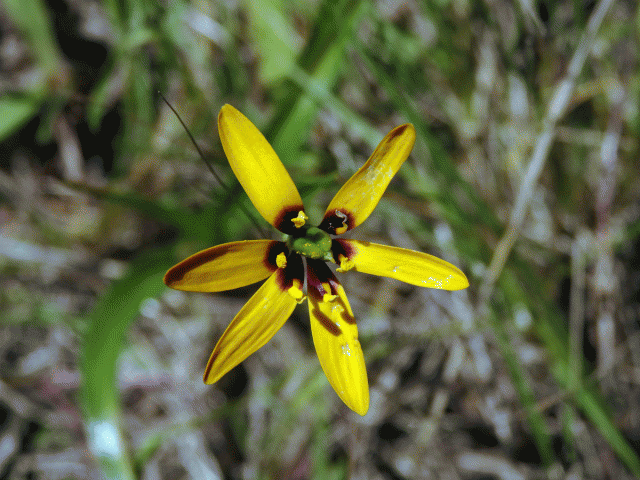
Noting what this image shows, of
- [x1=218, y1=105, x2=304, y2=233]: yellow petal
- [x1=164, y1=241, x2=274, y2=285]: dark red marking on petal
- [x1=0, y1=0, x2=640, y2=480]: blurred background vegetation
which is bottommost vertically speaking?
[x1=0, y1=0, x2=640, y2=480]: blurred background vegetation

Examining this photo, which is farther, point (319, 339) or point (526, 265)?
point (526, 265)

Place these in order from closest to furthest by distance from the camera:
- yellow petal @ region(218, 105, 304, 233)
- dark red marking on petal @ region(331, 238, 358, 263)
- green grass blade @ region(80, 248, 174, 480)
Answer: yellow petal @ region(218, 105, 304, 233) < dark red marking on petal @ region(331, 238, 358, 263) < green grass blade @ region(80, 248, 174, 480)

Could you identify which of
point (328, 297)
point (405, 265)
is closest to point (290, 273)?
point (328, 297)

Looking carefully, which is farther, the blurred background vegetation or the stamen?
the blurred background vegetation

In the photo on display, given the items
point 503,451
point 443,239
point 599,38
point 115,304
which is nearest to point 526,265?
point 443,239

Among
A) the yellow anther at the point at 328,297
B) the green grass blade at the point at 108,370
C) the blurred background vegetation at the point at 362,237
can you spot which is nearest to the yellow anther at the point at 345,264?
the yellow anther at the point at 328,297

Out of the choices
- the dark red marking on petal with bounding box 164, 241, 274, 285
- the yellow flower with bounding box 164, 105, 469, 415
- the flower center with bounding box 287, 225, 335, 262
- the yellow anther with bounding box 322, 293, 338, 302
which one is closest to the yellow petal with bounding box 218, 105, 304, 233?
the yellow flower with bounding box 164, 105, 469, 415

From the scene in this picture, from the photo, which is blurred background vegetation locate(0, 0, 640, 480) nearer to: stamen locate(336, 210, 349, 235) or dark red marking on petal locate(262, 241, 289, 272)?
stamen locate(336, 210, 349, 235)

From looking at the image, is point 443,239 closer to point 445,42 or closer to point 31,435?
point 445,42
